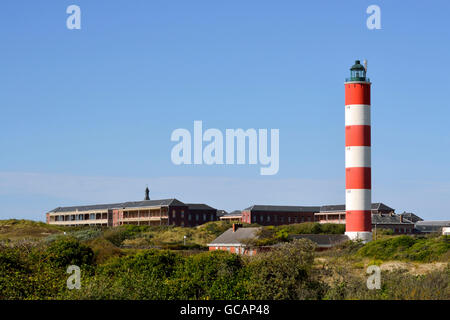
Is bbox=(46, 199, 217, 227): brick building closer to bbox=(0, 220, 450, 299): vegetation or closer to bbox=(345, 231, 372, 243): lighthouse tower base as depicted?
bbox=(345, 231, 372, 243): lighthouse tower base

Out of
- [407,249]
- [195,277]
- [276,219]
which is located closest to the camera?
[195,277]

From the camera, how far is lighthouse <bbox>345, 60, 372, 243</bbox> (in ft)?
191

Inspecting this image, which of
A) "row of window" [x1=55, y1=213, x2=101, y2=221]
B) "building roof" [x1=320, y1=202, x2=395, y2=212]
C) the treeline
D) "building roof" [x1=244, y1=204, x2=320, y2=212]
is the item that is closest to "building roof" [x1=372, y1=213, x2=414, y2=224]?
"building roof" [x1=320, y1=202, x2=395, y2=212]

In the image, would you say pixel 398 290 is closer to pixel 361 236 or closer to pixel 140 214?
pixel 361 236

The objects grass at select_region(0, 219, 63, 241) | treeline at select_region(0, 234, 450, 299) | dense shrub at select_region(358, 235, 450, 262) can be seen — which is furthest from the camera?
grass at select_region(0, 219, 63, 241)

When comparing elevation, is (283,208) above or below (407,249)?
above

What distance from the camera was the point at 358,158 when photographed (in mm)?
58031

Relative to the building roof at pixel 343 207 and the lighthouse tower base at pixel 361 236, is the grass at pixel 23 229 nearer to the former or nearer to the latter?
the lighthouse tower base at pixel 361 236

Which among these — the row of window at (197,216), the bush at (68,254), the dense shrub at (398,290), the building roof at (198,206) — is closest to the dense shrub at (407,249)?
the dense shrub at (398,290)

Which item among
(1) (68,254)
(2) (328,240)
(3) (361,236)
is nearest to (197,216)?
(2) (328,240)

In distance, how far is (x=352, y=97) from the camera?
59031 mm

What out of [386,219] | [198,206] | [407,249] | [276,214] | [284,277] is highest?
[198,206]
